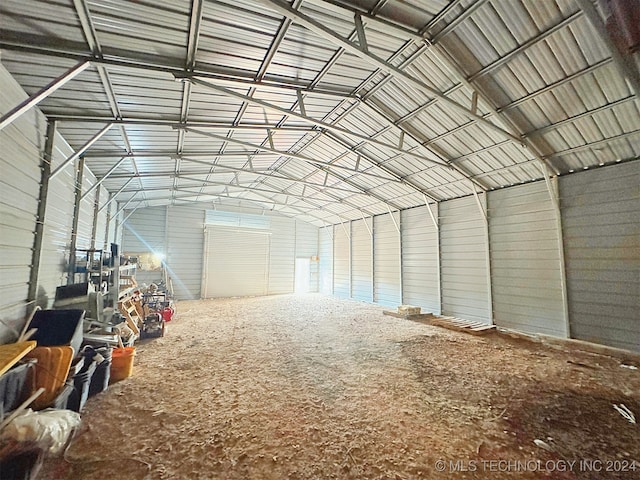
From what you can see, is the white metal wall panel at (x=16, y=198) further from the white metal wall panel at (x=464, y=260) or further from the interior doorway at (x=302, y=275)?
the interior doorway at (x=302, y=275)

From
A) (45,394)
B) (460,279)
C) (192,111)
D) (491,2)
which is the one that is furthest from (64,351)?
(460,279)

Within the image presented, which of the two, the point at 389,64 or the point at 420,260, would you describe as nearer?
the point at 389,64

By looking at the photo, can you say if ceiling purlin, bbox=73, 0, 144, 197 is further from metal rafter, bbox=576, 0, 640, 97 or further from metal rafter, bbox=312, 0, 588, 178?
metal rafter, bbox=576, 0, 640, 97

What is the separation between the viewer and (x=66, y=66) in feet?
12.5

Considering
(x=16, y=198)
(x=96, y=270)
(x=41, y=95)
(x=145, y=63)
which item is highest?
(x=145, y=63)

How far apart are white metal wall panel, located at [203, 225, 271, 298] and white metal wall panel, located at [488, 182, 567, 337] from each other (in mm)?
11356

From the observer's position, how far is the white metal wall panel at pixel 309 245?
55.8ft

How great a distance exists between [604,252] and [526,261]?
5.17 feet

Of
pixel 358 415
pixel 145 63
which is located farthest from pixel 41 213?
pixel 358 415

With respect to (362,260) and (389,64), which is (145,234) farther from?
(389,64)

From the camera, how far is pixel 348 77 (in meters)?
5.61

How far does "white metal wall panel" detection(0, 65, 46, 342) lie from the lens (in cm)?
352

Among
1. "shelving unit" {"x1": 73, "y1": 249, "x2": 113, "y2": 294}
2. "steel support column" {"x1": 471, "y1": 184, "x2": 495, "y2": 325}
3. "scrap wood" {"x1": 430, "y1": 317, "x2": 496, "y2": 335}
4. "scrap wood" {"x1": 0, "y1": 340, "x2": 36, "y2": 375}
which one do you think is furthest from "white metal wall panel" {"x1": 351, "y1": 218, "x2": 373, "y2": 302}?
"scrap wood" {"x1": 0, "y1": 340, "x2": 36, "y2": 375}

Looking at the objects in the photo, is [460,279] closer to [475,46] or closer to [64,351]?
[475,46]
